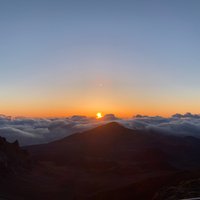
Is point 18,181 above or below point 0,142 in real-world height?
below

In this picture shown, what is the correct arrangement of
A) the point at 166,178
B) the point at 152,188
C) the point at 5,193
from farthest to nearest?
the point at 5,193 < the point at 166,178 < the point at 152,188

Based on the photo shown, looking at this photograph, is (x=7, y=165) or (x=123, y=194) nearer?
(x=123, y=194)

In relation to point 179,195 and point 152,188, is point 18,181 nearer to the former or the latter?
point 152,188

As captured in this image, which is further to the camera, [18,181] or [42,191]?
[18,181]

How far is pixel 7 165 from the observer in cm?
17862

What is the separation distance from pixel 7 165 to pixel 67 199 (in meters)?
46.6

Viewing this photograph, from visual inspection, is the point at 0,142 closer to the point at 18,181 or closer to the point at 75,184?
the point at 18,181

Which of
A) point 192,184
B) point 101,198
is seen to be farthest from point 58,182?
point 192,184

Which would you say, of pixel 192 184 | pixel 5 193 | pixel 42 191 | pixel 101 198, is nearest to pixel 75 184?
pixel 42 191

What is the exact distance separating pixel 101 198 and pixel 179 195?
5901cm

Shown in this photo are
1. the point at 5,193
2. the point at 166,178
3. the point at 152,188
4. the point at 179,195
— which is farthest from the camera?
the point at 5,193

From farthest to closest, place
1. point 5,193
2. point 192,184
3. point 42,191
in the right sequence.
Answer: point 42,191 → point 5,193 → point 192,184

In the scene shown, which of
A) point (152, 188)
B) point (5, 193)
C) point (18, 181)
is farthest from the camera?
point (18, 181)

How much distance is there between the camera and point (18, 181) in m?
169
